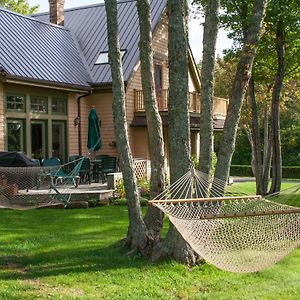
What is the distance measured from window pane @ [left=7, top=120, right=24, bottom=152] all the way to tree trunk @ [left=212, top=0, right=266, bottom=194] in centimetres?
855

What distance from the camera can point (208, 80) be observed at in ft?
22.6

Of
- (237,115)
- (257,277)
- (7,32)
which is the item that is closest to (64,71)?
(7,32)

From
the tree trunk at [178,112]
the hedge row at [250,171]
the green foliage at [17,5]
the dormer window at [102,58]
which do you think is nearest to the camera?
the tree trunk at [178,112]

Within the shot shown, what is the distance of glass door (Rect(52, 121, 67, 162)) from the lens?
15727mm

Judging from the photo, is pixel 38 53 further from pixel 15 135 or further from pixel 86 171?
pixel 86 171

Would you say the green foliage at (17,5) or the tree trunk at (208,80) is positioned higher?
the green foliage at (17,5)

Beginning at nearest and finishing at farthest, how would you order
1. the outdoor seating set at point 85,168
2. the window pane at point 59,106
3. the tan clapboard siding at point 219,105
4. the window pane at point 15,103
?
the outdoor seating set at point 85,168, the window pane at point 15,103, the window pane at point 59,106, the tan clapboard siding at point 219,105

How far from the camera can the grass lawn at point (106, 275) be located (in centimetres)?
547

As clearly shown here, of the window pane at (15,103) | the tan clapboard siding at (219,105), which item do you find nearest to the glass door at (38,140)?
the window pane at (15,103)

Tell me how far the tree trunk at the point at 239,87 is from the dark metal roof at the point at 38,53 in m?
7.98

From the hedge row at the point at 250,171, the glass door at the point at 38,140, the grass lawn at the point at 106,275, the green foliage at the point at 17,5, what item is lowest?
the grass lawn at the point at 106,275

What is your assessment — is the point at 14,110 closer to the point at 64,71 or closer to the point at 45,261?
the point at 64,71

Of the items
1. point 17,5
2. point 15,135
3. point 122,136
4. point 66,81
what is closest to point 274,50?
point 66,81

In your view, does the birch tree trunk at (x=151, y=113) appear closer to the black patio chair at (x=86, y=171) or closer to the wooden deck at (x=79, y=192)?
the wooden deck at (x=79, y=192)
